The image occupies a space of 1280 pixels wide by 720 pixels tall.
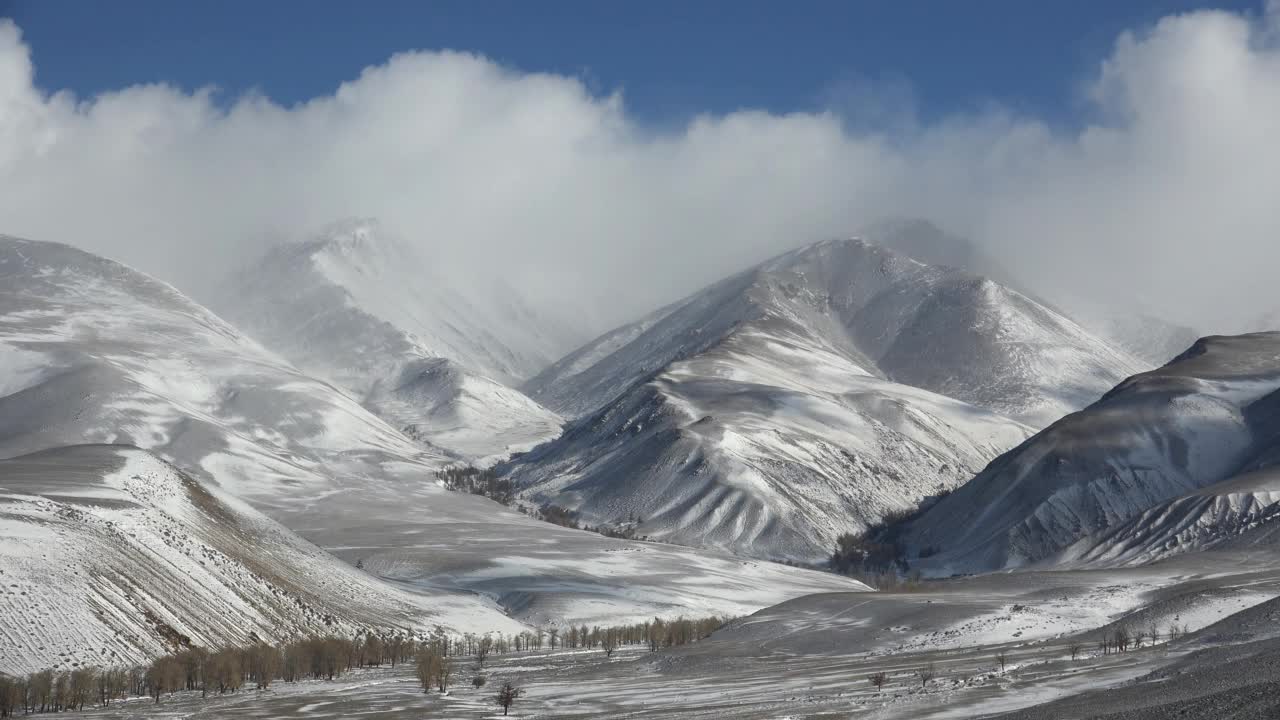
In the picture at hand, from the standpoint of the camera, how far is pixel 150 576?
336 ft

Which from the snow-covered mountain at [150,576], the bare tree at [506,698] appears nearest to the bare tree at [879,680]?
the bare tree at [506,698]

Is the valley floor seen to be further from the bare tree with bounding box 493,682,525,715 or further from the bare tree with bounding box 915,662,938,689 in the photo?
the bare tree with bounding box 493,682,525,715

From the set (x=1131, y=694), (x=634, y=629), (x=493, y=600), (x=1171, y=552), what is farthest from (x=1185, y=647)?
(x=1171, y=552)

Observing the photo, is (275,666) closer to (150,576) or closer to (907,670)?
(150,576)

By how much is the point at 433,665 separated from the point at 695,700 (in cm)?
2444

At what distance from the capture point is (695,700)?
67.3 meters

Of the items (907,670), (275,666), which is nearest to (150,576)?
(275,666)

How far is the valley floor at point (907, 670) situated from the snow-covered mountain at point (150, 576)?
12.2 metres

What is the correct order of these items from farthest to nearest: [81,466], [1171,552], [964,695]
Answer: [1171,552], [81,466], [964,695]

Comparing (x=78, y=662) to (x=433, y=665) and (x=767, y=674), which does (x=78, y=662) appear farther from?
(x=767, y=674)

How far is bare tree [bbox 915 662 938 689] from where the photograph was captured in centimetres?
6412

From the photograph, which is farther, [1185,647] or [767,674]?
[767,674]

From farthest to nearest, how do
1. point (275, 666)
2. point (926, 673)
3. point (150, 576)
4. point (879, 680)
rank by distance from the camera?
point (150, 576) → point (275, 666) → point (926, 673) → point (879, 680)

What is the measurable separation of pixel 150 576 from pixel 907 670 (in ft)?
187
